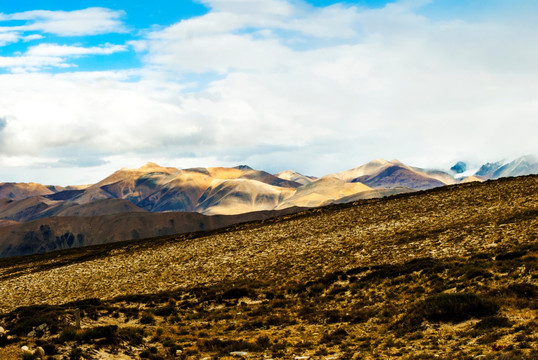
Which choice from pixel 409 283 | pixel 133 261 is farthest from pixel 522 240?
pixel 133 261

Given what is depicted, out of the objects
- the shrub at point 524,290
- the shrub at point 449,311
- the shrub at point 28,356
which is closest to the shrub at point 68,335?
the shrub at point 28,356

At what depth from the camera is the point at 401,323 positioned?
73.6 feet

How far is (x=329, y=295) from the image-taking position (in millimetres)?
32125

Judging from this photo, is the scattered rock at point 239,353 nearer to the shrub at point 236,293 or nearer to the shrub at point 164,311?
the shrub at point 164,311

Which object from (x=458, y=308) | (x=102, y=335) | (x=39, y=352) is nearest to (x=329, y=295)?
(x=458, y=308)

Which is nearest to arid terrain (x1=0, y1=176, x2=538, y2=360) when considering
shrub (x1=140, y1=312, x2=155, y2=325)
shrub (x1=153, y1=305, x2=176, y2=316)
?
shrub (x1=153, y1=305, x2=176, y2=316)

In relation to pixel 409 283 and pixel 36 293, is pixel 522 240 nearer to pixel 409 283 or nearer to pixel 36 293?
pixel 409 283

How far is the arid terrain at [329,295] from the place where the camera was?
20.3 m

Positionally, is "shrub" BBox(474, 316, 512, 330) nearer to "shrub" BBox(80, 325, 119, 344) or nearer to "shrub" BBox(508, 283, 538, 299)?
"shrub" BBox(508, 283, 538, 299)

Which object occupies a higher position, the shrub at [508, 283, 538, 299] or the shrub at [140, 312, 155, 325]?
the shrub at [508, 283, 538, 299]

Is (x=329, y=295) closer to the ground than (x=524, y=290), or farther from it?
closer to the ground

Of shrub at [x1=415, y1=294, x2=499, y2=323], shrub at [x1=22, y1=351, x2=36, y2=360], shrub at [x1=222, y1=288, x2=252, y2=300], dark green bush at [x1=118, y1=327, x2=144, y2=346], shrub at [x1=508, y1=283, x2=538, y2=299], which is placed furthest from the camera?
shrub at [x1=222, y1=288, x2=252, y2=300]

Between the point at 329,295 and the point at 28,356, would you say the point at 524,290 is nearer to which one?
the point at 329,295

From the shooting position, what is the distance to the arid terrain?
20.3 meters
